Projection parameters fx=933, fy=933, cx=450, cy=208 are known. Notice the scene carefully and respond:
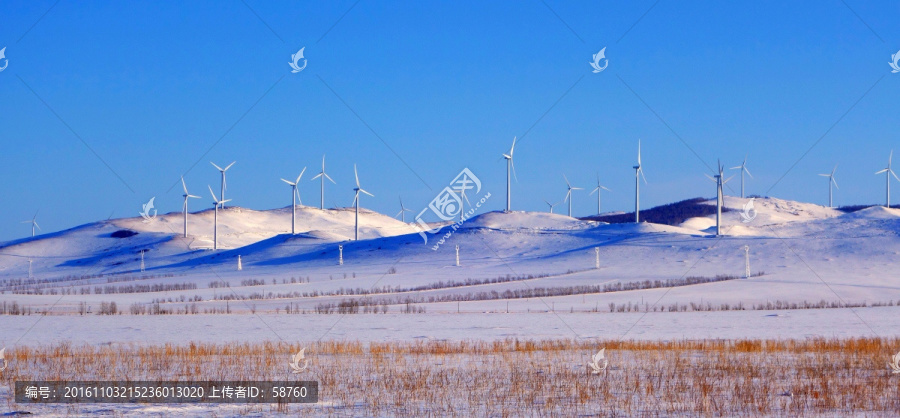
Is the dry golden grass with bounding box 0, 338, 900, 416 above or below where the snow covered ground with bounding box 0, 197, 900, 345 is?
below

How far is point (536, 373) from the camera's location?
20969 mm

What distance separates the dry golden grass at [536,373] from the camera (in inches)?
649

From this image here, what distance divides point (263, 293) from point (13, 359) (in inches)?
1372

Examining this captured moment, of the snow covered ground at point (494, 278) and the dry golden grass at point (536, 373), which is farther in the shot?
the snow covered ground at point (494, 278)

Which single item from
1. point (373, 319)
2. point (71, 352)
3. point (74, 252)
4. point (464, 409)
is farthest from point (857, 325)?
point (74, 252)

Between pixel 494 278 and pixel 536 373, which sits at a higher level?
pixel 494 278

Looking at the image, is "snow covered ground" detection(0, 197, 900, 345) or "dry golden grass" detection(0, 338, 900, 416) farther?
"snow covered ground" detection(0, 197, 900, 345)

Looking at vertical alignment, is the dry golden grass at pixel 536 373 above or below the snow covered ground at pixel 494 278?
below

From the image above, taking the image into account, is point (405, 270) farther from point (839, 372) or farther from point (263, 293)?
point (839, 372)

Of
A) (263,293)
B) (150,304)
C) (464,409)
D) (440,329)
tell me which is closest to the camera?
(464,409)

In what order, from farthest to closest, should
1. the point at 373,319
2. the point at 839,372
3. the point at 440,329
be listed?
the point at 373,319 → the point at 440,329 → the point at 839,372

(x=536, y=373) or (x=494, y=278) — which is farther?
(x=494, y=278)

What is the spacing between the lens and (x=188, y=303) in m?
50.2

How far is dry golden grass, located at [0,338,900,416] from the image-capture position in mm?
16484
